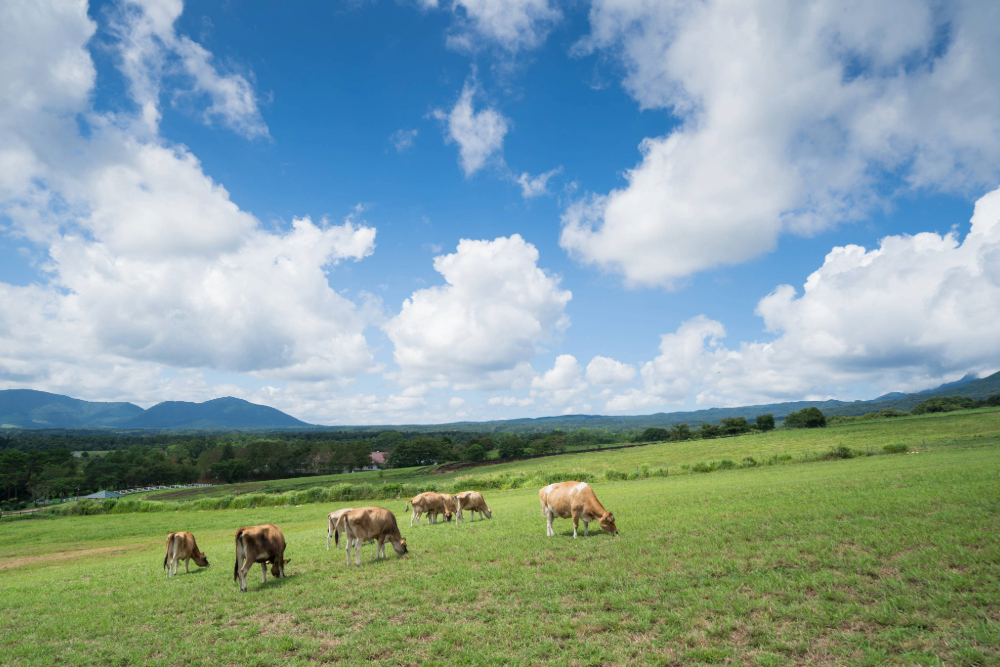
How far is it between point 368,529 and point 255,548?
335 cm

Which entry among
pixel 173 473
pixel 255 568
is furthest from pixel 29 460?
Result: pixel 255 568

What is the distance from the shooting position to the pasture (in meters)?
7.20

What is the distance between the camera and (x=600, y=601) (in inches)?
358

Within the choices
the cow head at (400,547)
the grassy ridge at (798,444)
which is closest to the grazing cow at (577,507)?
the cow head at (400,547)

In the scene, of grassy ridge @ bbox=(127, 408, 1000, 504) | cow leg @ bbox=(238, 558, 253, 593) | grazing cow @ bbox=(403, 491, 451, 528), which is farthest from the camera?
grassy ridge @ bbox=(127, 408, 1000, 504)

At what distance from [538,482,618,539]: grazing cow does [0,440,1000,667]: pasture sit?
0.73m

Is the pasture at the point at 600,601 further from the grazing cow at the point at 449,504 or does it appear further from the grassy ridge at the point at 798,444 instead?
the grassy ridge at the point at 798,444

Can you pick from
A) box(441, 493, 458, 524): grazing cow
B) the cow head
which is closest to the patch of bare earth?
box(441, 493, 458, 524): grazing cow

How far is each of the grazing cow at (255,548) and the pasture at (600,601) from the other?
21.9 inches

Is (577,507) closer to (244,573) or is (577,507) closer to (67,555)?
(244,573)

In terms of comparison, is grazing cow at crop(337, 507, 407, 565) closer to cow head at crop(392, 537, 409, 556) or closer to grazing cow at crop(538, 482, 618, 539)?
cow head at crop(392, 537, 409, 556)

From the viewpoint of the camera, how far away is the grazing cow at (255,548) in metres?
11.8

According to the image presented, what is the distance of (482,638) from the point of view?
7.90 metres

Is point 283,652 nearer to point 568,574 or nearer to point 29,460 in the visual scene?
point 568,574
